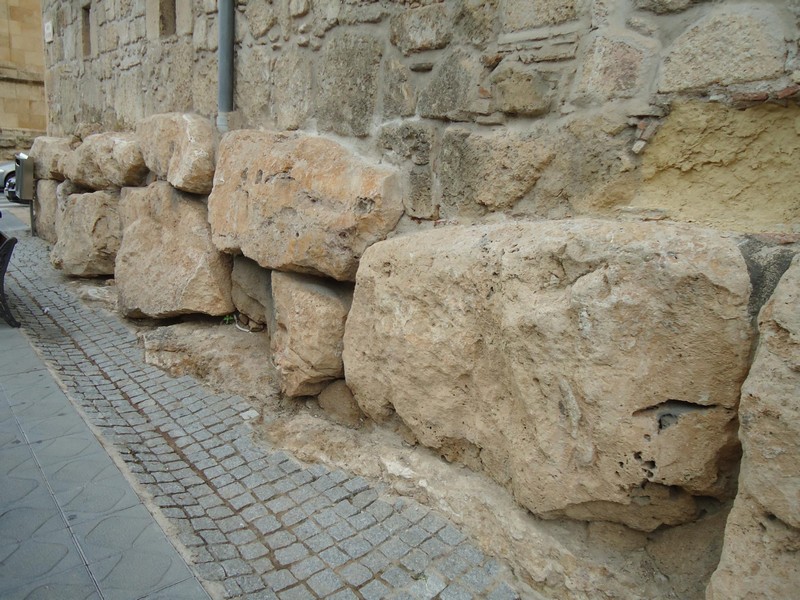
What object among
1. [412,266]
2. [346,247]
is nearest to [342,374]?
[346,247]

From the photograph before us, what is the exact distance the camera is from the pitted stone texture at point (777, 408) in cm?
139

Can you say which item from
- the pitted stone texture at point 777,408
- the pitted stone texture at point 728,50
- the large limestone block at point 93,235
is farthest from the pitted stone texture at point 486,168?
the large limestone block at point 93,235

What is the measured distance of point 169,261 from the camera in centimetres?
417

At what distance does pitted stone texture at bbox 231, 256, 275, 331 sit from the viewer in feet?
11.9

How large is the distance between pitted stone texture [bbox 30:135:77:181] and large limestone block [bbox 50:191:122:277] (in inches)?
49.8

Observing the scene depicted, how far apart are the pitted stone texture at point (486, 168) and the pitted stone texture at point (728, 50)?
0.49 m

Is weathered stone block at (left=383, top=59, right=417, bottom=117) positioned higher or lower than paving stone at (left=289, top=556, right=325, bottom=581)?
higher

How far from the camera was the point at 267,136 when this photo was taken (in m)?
3.40

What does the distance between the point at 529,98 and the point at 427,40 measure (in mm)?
613

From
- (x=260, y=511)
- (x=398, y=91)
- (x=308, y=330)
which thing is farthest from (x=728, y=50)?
(x=260, y=511)

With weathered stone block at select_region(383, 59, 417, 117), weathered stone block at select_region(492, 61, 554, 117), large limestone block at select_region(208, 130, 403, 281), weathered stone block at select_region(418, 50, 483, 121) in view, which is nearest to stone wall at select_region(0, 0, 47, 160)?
large limestone block at select_region(208, 130, 403, 281)

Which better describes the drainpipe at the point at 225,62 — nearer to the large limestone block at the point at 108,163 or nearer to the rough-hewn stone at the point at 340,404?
the large limestone block at the point at 108,163

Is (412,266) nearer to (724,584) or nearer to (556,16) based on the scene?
(556,16)

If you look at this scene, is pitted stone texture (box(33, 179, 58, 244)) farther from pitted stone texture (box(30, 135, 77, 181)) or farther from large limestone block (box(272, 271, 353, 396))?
large limestone block (box(272, 271, 353, 396))
